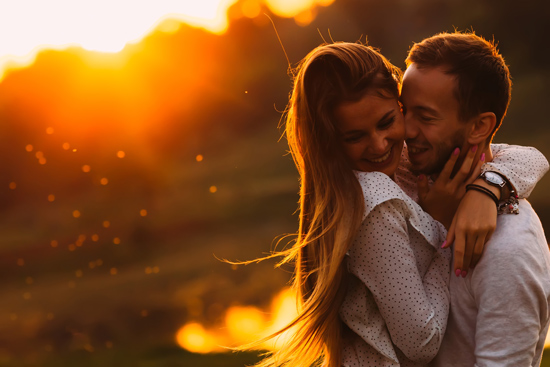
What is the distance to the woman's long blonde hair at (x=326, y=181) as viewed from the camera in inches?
84.8

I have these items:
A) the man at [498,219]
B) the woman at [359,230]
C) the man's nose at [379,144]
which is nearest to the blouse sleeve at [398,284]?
the woman at [359,230]

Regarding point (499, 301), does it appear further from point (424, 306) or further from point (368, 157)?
point (368, 157)

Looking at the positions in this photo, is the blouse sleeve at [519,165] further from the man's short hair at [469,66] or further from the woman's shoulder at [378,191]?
the woman's shoulder at [378,191]

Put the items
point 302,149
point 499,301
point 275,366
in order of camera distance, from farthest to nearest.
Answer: point 275,366 → point 302,149 → point 499,301

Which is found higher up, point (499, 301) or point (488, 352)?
point (499, 301)

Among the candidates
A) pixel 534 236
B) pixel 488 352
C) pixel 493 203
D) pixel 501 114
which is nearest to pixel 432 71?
pixel 501 114

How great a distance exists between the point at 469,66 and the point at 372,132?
46 centimetres

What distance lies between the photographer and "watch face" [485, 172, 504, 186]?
225cm

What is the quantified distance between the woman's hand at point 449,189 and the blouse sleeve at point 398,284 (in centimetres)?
27

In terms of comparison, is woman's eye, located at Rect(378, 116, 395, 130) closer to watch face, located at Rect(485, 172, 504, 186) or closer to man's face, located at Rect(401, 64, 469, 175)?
man's face, located at Rect(401, 64, 469, 175)

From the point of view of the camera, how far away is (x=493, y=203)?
2.19 m

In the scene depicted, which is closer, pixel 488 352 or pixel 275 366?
pixel 488 352

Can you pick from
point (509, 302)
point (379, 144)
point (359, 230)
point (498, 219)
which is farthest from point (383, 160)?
point (509, 302)

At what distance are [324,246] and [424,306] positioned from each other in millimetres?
404
